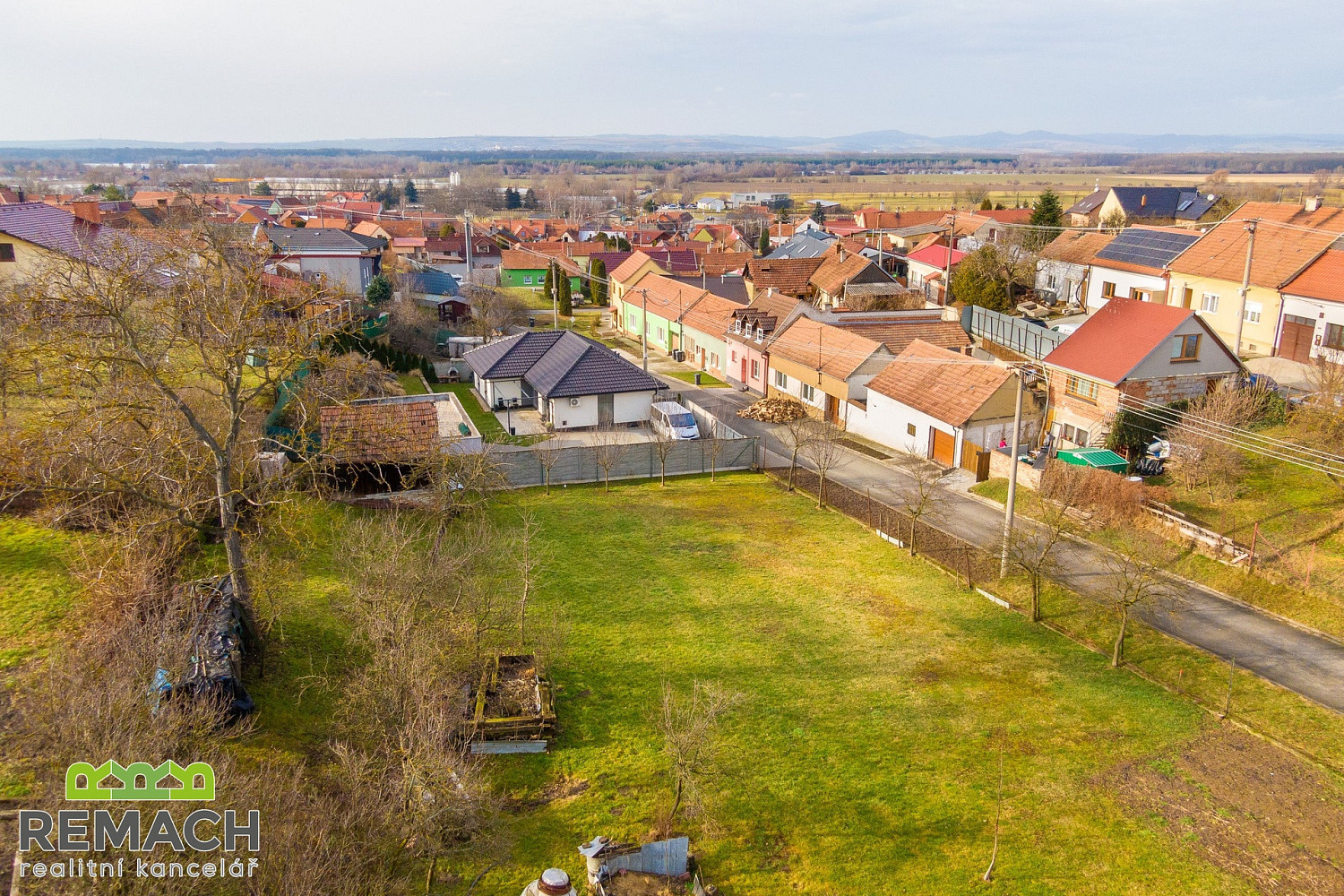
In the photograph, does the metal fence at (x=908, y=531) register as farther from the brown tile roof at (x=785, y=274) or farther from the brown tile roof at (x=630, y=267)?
the brown tile roof at (x=630, y=267)

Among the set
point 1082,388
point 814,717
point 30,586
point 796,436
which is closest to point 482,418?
point 796,436

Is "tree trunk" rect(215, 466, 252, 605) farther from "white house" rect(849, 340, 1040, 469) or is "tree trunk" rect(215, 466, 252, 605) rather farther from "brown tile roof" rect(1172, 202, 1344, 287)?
"brown tile roof" rect(1172, 202, 1344, 287)

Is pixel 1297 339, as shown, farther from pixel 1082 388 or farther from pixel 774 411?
pixel 774 411

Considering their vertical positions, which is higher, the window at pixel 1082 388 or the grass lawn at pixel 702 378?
the window at pixel 1082 388

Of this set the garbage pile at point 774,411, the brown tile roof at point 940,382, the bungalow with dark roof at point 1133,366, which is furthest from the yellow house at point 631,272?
the bungalow with dark roof at point 1133,366

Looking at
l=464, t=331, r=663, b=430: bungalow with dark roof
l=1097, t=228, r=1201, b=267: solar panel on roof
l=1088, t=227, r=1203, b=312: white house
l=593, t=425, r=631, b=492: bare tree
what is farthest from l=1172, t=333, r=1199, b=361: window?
l=464, t=331, r=663, b=430: bungalow with dark roof
